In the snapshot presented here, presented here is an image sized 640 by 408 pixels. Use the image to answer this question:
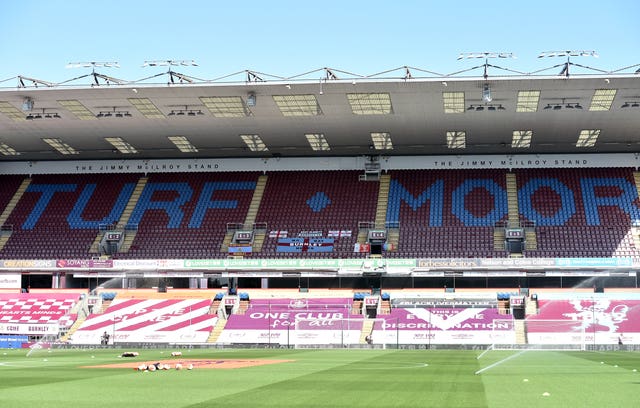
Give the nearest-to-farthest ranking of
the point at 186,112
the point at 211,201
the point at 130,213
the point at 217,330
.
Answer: the point at 217,330 < the point at 186,112 < the point at 130,213 < the point at 211,201

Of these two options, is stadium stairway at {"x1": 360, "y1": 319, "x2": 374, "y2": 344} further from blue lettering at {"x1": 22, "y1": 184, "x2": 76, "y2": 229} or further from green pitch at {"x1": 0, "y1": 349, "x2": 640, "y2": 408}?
blue lettering at {"x1": 22, "y1": 184, "x2": 76, "y2": 229}

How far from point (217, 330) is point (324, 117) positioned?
15.0m

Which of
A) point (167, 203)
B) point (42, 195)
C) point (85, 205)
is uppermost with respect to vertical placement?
point (42, 195)

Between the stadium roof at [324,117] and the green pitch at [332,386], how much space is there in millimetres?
24005

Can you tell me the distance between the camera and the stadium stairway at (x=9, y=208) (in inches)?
2319

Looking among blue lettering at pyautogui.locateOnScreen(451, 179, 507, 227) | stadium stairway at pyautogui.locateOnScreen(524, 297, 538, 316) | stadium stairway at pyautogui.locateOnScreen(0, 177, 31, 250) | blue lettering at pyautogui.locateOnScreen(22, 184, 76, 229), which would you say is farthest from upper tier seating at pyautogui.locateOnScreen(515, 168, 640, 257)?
stadium stairway at pyautogui.locateOnScreen(0, 177, 31, 250)

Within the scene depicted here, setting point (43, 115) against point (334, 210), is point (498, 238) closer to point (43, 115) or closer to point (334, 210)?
point (334, 210)

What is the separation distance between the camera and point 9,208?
201ft

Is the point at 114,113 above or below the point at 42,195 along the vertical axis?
above

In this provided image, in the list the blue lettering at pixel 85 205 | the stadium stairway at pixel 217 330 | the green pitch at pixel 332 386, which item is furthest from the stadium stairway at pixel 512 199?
the green pitch at pixel 332 386

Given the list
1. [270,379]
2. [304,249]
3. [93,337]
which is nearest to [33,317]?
[93,337]

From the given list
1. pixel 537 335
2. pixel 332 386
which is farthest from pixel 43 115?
pixel 332 386

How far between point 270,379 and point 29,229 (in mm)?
45098

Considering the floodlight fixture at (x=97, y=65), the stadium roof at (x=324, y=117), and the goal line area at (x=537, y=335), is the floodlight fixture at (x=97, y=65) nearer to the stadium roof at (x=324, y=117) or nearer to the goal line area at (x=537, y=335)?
the stadium roof at (x=324, y=117)
